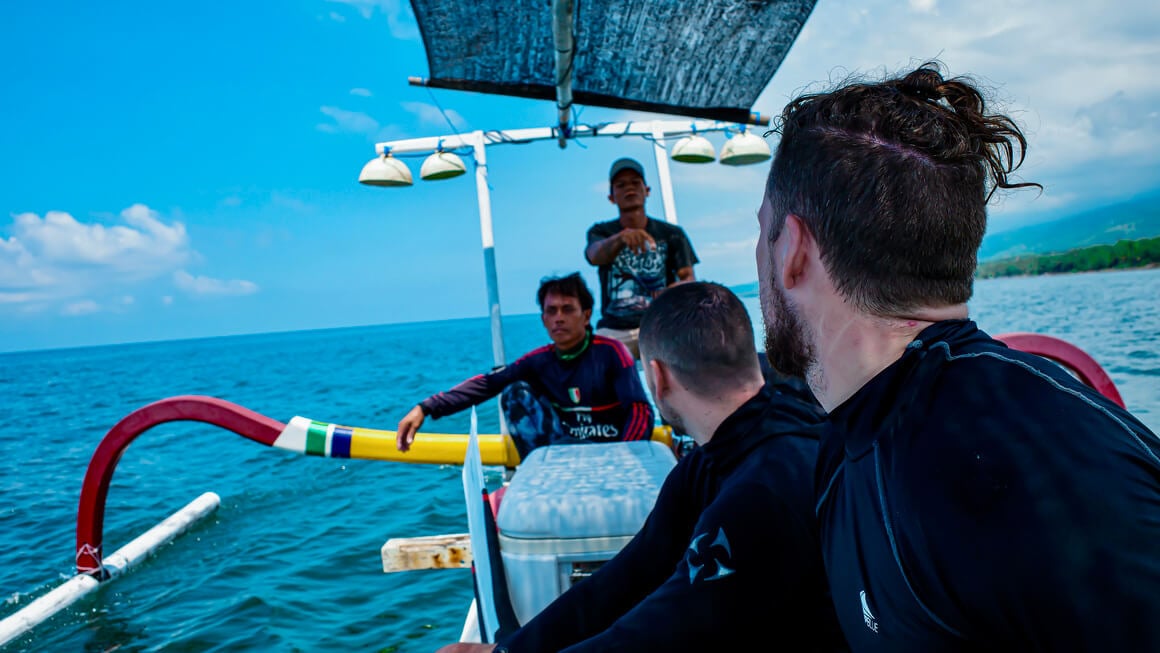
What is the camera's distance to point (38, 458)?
572 inches

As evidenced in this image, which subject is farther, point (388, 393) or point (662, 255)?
point (388, 393)

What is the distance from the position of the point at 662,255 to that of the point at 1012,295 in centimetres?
3362

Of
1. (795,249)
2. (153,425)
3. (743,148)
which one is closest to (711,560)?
(795,249)

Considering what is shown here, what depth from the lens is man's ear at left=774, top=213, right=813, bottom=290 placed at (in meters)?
0.91

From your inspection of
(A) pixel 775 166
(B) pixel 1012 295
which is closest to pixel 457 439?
(A) pixel 775 166

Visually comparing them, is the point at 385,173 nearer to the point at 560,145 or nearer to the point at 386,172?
the point at 386,172

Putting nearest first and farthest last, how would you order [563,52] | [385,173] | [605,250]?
[563,52] < [605,250] < [385,173]

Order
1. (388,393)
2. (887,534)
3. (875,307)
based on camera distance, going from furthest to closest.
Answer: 1. (388,393)
2. (875,307)
3. (887,534)

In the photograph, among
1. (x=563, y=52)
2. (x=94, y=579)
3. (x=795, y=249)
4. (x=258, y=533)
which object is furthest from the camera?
(x=258, y=533)

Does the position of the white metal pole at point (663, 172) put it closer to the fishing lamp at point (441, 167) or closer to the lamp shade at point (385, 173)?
the fishing lamp at point (441, 167)

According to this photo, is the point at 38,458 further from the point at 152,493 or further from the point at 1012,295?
the point at 1012,295

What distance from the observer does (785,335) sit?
3.25ft

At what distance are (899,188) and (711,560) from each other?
70cm

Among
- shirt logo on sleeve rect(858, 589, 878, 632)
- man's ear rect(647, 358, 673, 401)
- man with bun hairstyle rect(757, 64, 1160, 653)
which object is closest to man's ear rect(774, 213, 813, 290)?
man with bun hairstyle rect(757, 64, 1160, 653)
